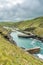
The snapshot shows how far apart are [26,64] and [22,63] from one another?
53cm

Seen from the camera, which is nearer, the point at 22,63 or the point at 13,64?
the point at 13,64

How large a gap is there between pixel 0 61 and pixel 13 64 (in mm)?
1638

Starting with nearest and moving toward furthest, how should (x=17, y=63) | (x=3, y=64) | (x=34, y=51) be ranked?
(x=3, y=64), (x=17, y=63), (x=34, y=51)

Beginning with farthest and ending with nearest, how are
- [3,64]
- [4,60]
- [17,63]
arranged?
[17,63] < [4,60] < [3,64]

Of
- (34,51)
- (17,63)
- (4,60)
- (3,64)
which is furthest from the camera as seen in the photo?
(34,51)

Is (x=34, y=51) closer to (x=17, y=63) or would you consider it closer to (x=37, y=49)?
(x=37, y=49)

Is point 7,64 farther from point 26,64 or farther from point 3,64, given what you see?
point 26,64

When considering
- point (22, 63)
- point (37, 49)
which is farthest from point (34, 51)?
point (22, 63)

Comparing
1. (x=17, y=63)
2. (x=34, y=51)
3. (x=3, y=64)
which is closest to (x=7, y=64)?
(x=3, y=64)

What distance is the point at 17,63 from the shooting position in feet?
68.7

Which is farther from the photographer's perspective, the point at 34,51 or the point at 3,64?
the point at 34,51

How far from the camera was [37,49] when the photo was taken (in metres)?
61.3

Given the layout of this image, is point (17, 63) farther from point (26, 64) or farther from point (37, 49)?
point (37, 49)

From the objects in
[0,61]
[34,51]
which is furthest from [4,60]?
[34,51]
